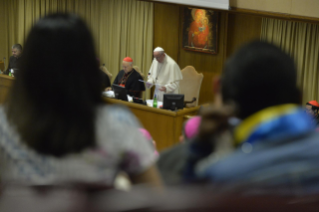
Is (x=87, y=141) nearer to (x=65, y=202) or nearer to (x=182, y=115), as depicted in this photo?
(x=65, y=202)

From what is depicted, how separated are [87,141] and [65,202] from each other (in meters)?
0.34

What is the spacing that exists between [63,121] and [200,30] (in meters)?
7.81

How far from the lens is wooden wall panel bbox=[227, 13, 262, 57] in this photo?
25.9 feet

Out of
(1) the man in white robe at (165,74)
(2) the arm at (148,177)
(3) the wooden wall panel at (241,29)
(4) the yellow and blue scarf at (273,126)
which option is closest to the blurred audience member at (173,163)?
(2) the arm at (148,177)

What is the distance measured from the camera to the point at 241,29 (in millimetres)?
8141

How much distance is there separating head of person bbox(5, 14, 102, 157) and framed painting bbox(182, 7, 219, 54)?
7496 millimetres

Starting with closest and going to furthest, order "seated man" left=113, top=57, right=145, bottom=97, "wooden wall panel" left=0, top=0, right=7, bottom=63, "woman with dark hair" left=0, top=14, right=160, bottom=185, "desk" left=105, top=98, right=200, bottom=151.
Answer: "woman with dark hair" left=0, top=14, right=160, bottom=185 < "desk" left=105, top=98, right=200, bottom=151 < "seated man" left=113, top=57, right=145, bottom=97 < "wooden wall panel" left=0, top=0, right=7, bottom=63

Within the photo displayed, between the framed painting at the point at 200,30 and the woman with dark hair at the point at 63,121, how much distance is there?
7505 millimetres

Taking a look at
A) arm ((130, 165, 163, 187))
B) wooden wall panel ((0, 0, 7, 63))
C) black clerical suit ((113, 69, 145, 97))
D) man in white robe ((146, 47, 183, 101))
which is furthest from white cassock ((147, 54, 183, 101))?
arm ((130, 165, 163, 187))

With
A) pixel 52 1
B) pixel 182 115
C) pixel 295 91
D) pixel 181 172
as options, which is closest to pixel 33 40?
pixel 181 172

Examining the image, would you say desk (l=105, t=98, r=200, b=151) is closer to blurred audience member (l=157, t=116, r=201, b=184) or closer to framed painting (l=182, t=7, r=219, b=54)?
framed painting (l=182, t=7, r=219, b=54)

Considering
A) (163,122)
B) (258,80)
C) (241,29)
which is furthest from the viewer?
(241,29)

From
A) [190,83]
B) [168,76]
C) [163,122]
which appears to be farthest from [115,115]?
[190,83]

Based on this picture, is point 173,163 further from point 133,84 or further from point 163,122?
point 133,84
